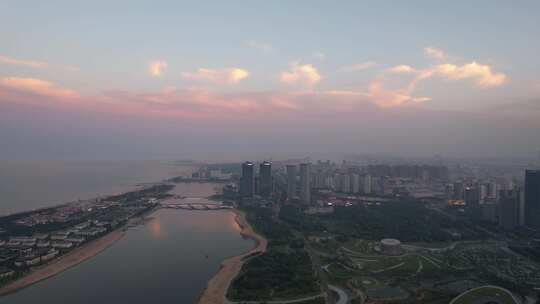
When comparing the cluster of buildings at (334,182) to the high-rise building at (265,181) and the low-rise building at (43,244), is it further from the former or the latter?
the low-rise building at (43,244)

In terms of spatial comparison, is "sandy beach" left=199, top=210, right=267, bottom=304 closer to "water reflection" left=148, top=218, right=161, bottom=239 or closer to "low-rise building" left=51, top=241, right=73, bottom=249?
"water reflection" left=148, top=218, right=161, bottom=239

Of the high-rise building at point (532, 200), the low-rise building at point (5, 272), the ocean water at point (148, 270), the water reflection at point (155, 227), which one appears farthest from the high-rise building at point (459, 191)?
the low-rise building at point (5, 272)

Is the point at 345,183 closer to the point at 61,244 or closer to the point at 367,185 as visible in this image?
the point at 367,185

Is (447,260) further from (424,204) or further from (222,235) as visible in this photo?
(424,204)

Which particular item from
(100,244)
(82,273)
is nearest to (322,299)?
(82,273)

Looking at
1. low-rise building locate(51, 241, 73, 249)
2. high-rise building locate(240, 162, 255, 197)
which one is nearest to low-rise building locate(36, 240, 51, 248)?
low-rise building locate(51, 241, 73, 249)

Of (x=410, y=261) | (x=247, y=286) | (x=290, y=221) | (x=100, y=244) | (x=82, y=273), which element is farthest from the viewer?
(x=290, y=221)
